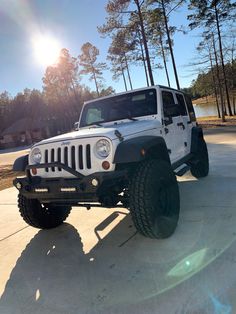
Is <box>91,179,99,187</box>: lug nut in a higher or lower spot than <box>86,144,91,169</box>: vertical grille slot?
lower

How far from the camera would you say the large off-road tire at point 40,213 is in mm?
4516

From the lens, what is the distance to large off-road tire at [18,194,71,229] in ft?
14.8

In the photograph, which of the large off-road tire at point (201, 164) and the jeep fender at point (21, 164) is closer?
the jeep fender at point (21, 164)

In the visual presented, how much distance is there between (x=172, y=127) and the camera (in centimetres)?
534

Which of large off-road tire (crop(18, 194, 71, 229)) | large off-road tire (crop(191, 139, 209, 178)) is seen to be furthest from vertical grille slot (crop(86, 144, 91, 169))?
large off-road tire (crop(191, 139, 209, 178))

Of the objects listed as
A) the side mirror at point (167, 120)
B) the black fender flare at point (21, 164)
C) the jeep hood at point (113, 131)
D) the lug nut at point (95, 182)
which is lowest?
the lug nut at point (95, 182)

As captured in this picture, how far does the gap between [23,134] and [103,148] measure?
47.1 metres

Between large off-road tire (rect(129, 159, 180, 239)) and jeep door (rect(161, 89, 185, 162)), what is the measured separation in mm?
1029

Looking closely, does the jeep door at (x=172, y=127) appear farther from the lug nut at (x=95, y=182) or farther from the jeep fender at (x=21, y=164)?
the jeep fender at (x=21, y=164)

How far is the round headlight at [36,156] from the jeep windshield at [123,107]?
56.2 inches

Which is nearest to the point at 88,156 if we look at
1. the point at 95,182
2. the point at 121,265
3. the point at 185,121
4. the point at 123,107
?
the point at 95,182

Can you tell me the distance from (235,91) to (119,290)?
113 feet

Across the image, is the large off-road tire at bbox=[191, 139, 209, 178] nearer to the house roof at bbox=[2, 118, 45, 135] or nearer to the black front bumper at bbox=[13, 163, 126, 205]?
the black front bumper at bbox=[13, 163, 126, 205]

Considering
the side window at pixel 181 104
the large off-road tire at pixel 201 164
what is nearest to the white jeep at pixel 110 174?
the side window at pixel 181 104
